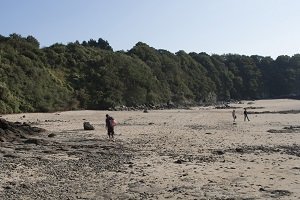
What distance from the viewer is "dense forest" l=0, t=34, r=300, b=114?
58625mm

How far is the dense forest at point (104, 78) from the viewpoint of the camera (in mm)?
58625

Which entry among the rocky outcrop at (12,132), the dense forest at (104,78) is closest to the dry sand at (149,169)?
the rocky outcrop at (12,132)

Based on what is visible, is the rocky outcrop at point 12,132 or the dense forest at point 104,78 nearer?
the rocky outcrop at point 12,132

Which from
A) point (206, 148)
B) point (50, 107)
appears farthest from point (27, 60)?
point (206, 148)

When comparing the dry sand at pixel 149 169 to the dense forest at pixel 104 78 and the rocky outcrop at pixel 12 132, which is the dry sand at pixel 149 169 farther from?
the dense forest at pixel 104 78

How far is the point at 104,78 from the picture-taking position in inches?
2987

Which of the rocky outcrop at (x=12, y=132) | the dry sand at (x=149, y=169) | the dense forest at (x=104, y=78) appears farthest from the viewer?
the dense forest at (x=104, y=78)

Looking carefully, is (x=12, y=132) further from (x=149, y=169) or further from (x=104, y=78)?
(x=104, y=78)

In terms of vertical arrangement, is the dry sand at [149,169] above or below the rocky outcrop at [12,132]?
below

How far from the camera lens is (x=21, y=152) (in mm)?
19109

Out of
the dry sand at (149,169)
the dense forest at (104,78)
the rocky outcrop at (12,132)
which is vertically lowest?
the dry sand at (149,169)

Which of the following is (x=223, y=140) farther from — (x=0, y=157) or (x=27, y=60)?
(x=27, y=60)

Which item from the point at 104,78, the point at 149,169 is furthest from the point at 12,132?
the point at 104,78

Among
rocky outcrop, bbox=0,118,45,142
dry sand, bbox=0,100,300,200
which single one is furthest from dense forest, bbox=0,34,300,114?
dry sand, bbox=0,100,300,200
